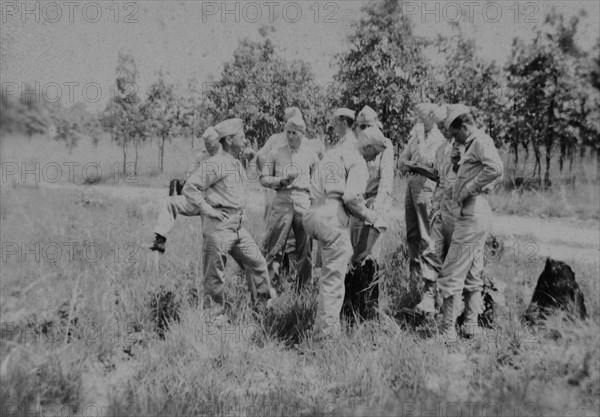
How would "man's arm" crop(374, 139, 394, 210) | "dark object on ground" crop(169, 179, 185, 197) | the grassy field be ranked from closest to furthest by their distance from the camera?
→ 1. the grassy field
2. "man's arm" crop(374, 139, 394, 210)
3. "dark object on ground" crop(169, 179, 185, 197)

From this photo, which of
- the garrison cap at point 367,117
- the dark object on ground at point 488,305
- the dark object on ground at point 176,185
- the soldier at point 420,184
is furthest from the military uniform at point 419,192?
the dark object on ground at point 176,185

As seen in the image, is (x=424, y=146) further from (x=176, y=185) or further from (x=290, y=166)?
(x=176, y=185)

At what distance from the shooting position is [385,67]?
1245 centimetres

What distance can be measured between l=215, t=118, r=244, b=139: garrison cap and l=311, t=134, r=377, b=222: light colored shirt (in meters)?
0.92

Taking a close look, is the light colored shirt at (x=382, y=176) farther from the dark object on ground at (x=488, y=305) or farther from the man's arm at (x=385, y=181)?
the dark object on ground at (x=488, y=305)

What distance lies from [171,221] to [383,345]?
78.9 inches

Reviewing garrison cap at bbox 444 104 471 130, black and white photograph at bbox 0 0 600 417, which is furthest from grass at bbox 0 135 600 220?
garrison cap at bbox 444 104 471 130

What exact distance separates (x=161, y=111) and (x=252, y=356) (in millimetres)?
17239

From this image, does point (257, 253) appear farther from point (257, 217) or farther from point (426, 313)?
point (257, 217)

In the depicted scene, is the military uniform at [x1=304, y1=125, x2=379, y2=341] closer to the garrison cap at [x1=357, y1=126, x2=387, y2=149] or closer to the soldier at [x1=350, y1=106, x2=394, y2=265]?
the garrison cap at [x1=357, y1=126, x2=387, y2=149]

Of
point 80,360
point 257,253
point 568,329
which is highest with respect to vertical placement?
point 257,253

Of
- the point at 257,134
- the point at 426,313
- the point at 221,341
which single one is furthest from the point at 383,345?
the point at 257,134

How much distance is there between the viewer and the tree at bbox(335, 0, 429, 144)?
12.2 m

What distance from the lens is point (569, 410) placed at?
9.12 ft
